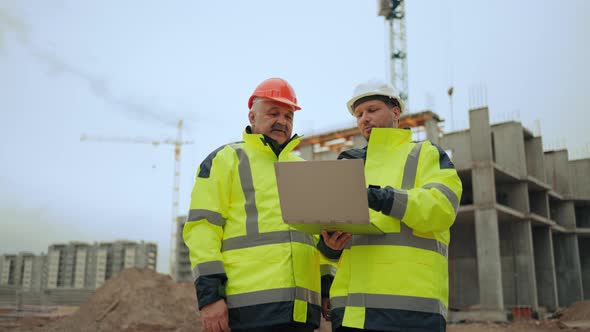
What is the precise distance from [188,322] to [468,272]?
62.3 ft

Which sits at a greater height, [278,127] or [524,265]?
[278,127]

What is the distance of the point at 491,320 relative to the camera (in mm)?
21703

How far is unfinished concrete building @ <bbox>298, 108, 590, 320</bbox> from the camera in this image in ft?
75.8

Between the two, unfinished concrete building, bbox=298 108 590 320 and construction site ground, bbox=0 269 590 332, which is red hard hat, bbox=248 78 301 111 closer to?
construction site ground, bbox=0 269 590 332

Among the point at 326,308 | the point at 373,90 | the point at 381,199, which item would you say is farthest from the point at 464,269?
the point at 381,199

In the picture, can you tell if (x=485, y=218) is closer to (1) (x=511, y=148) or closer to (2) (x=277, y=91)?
(1) (x=511, y=148)

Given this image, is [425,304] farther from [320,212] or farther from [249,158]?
[249,158]

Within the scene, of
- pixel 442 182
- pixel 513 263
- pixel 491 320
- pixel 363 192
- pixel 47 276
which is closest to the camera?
pixel 363 192

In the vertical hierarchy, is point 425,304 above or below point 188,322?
above

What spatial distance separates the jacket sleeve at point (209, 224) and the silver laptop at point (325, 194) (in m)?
0.61

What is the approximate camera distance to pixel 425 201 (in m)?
2.40

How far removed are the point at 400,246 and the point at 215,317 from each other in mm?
1031

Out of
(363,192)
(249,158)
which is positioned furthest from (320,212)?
(249,158)

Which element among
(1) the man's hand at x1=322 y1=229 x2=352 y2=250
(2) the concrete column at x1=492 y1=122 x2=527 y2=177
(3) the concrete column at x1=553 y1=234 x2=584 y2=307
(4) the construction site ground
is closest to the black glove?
(1) the man's hand at x1=322 y1=229 x2=352 y2=250
